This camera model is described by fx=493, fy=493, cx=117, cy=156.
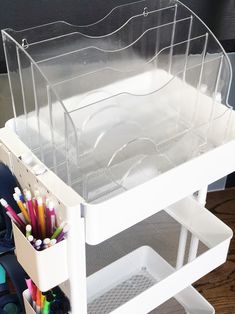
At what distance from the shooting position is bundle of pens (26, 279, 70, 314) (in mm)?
866

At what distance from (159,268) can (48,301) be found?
0.47 metres

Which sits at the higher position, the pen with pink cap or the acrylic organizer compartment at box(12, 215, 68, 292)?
the pen with pink cap

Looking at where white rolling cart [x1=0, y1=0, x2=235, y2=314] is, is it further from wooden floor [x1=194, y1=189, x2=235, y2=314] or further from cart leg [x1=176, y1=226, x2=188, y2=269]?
wooden floor [x1=194, y1=189, x2=235, y2=314]

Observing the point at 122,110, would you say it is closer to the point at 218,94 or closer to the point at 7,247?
the point at 218,94

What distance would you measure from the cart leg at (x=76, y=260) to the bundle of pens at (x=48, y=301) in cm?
3

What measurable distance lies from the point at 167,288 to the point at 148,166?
0.26 meters

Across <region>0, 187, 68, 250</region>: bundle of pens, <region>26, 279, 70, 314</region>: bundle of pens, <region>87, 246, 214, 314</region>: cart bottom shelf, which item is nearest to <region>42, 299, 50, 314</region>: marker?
<region>26, 279, 70, 314</region>: bundle of pens

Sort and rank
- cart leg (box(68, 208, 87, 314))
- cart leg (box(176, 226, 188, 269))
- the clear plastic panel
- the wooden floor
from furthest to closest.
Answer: the wooden floor → cart leg (box(176, 226, 188, 269)) → the clear plastic panel → cart leg (box(68, 208, 87, 314))

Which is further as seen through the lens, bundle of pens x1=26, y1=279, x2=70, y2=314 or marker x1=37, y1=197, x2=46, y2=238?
bundle of pens x1=26, y1=279, x2=70, y2=314

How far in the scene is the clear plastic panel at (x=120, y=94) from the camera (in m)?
0.85

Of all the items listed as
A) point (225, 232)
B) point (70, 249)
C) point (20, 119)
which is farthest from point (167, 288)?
point (20, 119)

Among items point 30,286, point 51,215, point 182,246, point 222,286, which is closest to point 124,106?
point 51,215

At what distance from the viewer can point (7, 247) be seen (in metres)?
0.91

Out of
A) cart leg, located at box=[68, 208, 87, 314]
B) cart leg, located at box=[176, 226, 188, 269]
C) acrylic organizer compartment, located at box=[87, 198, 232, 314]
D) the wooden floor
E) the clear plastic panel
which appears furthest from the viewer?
the wooden floor
